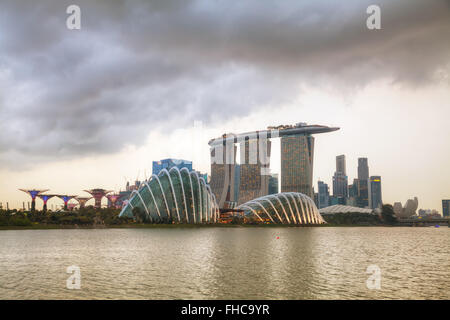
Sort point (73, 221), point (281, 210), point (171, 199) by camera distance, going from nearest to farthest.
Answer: point (73, 221) < point (171, 199) < point (281, 210)

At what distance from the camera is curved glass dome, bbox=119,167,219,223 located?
334 feet

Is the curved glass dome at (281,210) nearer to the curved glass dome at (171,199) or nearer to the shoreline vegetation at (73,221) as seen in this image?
the shoreline vegetation at (73,221)

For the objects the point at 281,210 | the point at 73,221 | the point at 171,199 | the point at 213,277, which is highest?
the point at 171,199

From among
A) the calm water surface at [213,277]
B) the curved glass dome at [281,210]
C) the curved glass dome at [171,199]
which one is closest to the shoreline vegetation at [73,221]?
the curved glass dome at [171,199]

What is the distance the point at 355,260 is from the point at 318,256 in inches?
152

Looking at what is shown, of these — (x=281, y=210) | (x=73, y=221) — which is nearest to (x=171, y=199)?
(x=73, y=221)

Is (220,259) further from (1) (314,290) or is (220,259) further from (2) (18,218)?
(2) (18,218)

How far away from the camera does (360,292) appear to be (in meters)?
21.0

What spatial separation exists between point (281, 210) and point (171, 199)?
42548 millimetres

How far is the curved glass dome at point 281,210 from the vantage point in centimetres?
12694

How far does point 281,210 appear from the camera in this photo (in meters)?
129

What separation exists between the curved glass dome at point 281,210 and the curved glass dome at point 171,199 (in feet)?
78.5

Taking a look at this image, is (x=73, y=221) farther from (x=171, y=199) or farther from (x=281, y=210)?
(x=281, y=210)

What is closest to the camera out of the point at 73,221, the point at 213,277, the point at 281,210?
the point at 213,277
